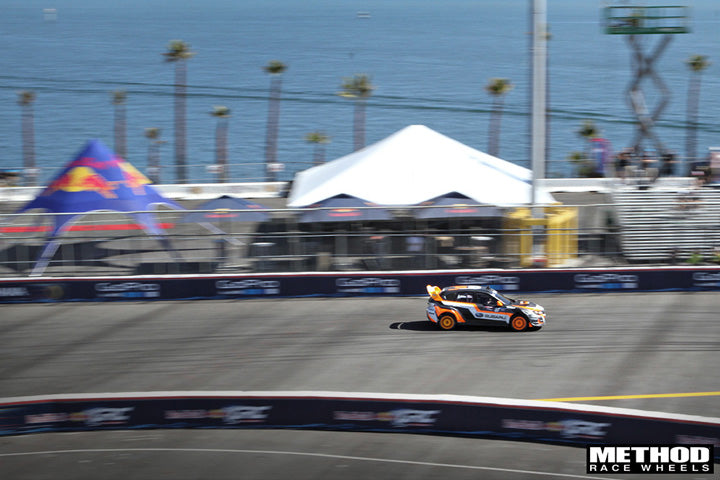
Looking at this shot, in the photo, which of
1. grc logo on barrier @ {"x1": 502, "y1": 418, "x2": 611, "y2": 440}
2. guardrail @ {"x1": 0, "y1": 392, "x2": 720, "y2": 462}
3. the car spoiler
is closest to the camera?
grc logo on barrier @ {"x1": 502, "y1": 418, "x2": 611, "y2": 440}

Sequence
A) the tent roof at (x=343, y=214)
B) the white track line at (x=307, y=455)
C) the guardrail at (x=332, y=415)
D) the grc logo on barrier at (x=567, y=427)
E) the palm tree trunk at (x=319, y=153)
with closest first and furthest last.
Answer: the white track line at (x=307, y=455) → the grc logo on barrier at (x=567, y=427) → the guardrail at (x=332, y=415) → the tent roof at (x=343, y=214) → the palm tree trunk at (x=319, y=153)

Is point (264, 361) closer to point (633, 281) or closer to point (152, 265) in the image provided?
point (152, 265)

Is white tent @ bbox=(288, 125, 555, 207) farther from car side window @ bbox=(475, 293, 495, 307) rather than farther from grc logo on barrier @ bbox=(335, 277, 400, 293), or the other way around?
car side window @ bbox=(475, 293, 495, 307)

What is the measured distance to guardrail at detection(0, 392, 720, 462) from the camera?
12.5 m

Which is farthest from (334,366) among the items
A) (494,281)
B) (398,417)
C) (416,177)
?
(416,177)

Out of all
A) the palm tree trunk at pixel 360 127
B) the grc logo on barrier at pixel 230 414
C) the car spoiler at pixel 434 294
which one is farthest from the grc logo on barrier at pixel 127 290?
the palm tree trunk at pixel 360 127

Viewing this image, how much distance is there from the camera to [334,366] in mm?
17031

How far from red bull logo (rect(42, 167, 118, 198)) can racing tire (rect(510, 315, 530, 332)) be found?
13317 millimetres

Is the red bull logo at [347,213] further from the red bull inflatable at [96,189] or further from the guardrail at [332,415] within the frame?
the guardrail at [332,415]

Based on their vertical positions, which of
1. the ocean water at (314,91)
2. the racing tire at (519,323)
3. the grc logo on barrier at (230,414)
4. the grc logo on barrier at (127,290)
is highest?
the ocean water at (314,91)

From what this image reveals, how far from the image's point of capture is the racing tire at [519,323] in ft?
61.7

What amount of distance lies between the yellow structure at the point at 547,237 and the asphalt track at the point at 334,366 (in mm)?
1164

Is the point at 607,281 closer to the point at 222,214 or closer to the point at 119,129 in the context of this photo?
the point at 222,214

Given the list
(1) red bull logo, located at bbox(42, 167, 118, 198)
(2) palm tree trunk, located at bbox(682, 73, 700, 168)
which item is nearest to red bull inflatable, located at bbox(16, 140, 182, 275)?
(1) red bull logo, located at bbox(42, 167, 118, 198)
